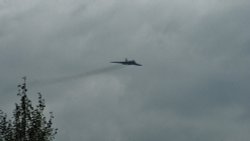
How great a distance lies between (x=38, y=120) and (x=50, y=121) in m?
1.88

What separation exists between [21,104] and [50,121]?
4.12 m

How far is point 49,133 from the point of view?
100562 mm

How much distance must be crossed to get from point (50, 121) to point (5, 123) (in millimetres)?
5587

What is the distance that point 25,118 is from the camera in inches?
3917

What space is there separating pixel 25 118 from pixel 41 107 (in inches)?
108

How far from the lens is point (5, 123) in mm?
101312

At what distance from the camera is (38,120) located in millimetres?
99688

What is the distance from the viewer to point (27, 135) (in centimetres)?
9825

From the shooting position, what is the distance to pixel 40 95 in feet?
332

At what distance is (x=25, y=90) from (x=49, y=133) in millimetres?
6037

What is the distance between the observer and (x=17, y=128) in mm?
Answer: 98750

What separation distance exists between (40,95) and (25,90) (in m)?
1.95

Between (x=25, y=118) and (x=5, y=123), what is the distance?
332 centimetres

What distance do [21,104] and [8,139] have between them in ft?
15.0
